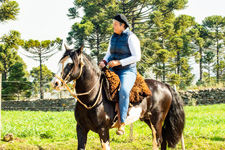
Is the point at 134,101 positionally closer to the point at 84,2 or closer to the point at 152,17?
the point at 152,17

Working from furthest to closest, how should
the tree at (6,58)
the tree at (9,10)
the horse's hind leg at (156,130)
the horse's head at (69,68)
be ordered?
the tree at (6,58)
the tree at (9,10)
the horse's hind leg at (156,130)
the horse's head at (69,68)

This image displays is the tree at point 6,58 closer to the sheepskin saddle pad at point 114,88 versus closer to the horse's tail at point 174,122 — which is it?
the horse's tail at point 174,122

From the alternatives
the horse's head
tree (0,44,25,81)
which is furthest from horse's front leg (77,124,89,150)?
tree (0,44,25,81)

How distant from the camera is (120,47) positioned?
3.98 meters

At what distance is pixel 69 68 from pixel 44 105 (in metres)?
19.0

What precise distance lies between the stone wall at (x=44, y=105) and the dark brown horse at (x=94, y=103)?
49.8ft

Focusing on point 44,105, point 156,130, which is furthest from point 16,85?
point 156,130

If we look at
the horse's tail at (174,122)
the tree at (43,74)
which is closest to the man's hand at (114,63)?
the horse's tail at (174,122)

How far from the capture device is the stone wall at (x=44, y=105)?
19.9m

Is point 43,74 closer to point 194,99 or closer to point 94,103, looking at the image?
point 194,99

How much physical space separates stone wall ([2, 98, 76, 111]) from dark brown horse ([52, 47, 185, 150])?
15.2 metres

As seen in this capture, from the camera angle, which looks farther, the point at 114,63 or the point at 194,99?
the point at 194,99

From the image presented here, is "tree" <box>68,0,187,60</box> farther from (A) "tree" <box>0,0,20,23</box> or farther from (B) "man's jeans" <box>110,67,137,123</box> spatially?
(B) "man's jeans" <box>110,67,137,123</box>

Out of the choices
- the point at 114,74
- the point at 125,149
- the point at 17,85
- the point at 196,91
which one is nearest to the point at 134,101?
the point at 114,74
